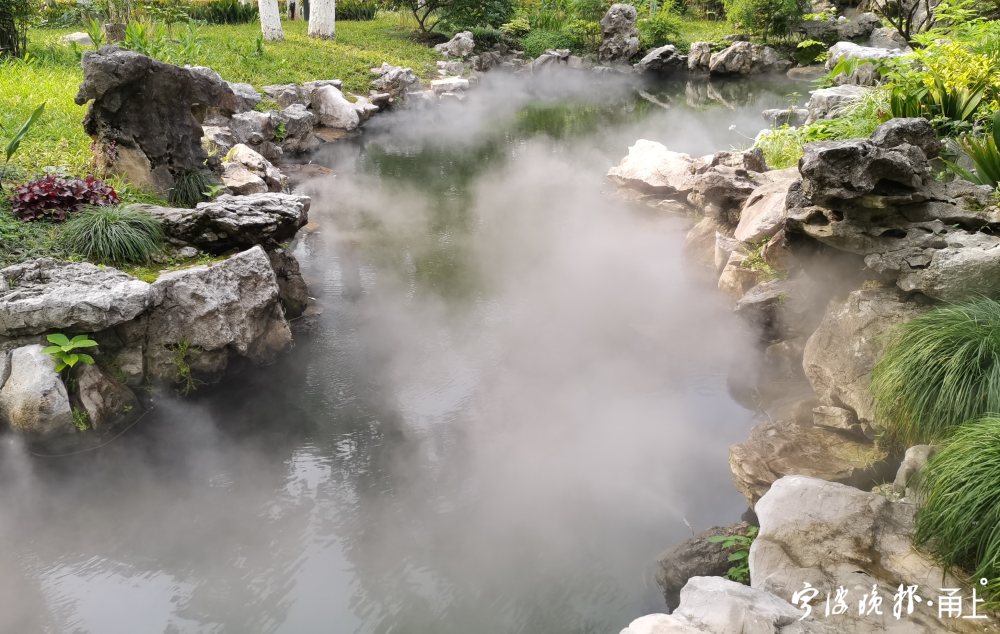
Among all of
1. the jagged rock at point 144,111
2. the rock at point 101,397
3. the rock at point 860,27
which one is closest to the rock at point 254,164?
the jagged rock at point 144,111

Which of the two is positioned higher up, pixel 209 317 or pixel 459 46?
pixel 459 46

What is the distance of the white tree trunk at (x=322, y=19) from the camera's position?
83.8 feet

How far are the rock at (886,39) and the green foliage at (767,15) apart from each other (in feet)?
11.4

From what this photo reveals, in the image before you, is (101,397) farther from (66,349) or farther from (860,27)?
(860,27)

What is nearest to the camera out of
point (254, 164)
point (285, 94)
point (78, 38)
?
point (254, 164)

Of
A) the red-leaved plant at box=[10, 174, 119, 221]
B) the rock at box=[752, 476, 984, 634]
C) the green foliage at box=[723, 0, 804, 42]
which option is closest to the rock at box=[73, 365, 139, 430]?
the red-leaved plant at box=[10, 174, 119, 221]

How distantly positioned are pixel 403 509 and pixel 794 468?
3335 mm

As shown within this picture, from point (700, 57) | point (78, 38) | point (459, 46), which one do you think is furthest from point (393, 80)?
point (700, 57)

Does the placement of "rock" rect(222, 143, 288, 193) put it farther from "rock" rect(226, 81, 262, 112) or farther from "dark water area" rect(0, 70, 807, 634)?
"rock" rect(226, 81, 262, 112)

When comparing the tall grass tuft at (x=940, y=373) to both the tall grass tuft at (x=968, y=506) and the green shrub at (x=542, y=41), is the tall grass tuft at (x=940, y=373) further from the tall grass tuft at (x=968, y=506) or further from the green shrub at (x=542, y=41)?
the green shrub at (x=542, y=41)

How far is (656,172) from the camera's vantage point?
13906 millimetres

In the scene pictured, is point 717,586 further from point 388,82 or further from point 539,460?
point 388,82

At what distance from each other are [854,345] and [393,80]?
64.9ft

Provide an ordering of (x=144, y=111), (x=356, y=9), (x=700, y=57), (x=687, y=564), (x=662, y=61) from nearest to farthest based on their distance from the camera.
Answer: (x=687, y=564) → (x=144, y=111) → (x=700, y=57) → (x=662, y=61) → (x=356, y=9)
